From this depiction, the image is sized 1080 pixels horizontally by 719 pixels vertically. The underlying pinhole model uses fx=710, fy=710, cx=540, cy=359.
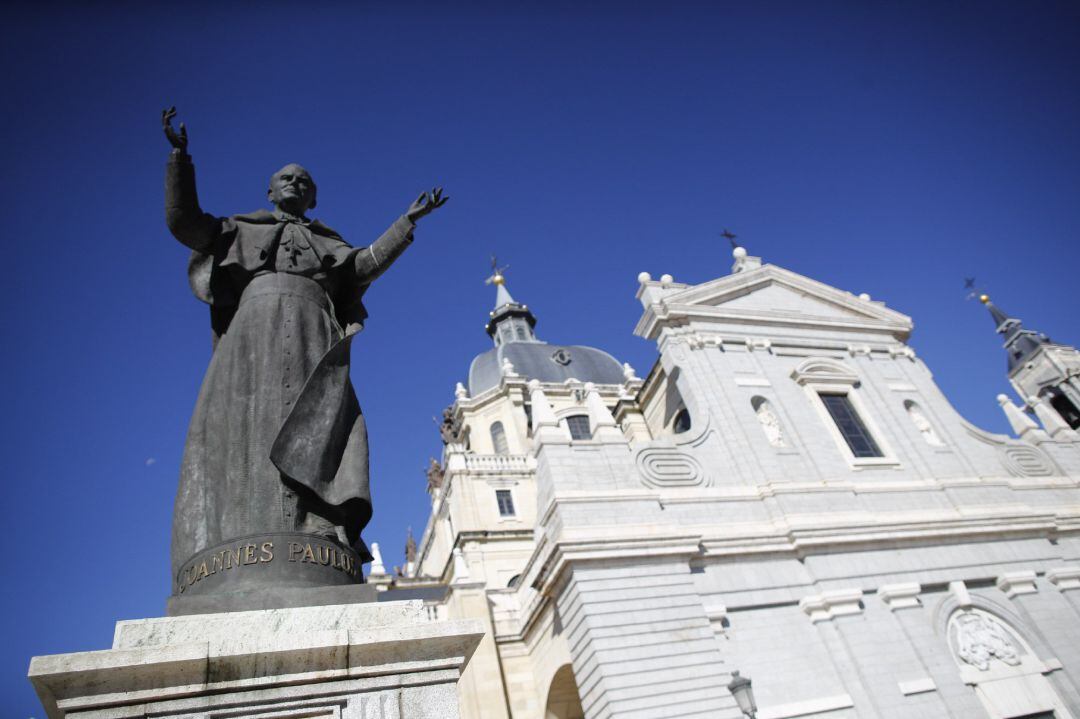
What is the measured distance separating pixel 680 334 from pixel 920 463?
278 inches

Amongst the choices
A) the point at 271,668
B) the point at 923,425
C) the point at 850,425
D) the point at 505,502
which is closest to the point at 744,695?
the point at 271,668

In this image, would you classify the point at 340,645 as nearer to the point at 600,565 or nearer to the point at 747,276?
the point at 600,565

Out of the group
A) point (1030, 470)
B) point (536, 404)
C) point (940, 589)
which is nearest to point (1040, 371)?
point (1030, 470)

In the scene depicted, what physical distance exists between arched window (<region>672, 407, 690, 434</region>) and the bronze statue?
17.6m

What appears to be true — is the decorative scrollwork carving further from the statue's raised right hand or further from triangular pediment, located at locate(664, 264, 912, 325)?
the statue's raised right hand

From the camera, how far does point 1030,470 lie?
64.5 feet

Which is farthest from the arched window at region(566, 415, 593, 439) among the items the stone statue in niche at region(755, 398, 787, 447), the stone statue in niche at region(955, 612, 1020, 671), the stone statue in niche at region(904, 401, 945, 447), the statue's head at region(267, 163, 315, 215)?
the statue's head at region(267, 163, 315, 215)

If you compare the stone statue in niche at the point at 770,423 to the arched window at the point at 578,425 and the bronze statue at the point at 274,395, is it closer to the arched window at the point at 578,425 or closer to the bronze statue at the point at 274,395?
the arched window at the point at 578,425

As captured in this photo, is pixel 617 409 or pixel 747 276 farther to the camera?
pixel 617 409

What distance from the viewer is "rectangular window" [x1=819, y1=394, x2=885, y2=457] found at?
1878cm

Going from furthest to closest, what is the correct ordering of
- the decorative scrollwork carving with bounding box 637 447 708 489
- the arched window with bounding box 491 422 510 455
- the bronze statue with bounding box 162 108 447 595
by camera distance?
the arched window with bounding box 491 422 510 455, the decorative scrollwork carving with bounding box 637 447 708 489, the bronze statue with bounding box 162 108 447 595

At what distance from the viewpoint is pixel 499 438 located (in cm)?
3466

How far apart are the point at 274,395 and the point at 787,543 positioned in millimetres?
13898

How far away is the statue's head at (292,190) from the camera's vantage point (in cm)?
467
